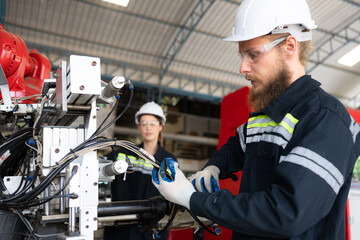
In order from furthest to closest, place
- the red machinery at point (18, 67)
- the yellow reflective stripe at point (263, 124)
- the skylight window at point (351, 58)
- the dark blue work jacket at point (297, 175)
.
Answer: the skylight window at point (351, 58), the red machinery at point (18, 67), the yellow reflective stripe at point (263, 124), the dark blue work jacket at point (297, 175)

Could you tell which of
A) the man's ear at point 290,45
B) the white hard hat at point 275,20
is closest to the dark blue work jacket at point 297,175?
the man's ear at point 290,45

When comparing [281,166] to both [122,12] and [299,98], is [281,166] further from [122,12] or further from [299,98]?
[122,12]

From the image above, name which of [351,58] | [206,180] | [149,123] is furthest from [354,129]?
[351,58]

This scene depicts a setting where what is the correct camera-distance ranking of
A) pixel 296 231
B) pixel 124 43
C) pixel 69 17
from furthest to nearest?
pixel 124 43, pixel 69 17, pixel 296 231

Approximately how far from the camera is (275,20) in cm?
127

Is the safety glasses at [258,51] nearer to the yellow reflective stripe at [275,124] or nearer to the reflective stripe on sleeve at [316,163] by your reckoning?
the yellow reflective stripe at [275,124]

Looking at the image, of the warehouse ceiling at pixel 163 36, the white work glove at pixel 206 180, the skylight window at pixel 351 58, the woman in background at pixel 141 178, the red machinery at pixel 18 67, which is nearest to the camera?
the white work glove at pixel 206 180

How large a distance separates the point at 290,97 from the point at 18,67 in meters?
1.81

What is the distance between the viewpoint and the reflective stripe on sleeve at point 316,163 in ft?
3.19

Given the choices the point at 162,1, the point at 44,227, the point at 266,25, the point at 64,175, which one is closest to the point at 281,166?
the point at 266,25

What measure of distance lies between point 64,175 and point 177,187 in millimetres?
436

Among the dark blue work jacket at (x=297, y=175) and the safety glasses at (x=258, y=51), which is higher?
the safety glasses at (x=258, y=51)

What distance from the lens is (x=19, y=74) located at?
7.07ft

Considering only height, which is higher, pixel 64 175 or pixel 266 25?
pixel 266 25
